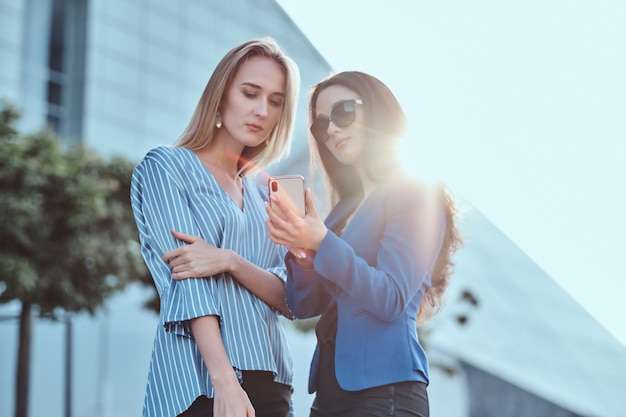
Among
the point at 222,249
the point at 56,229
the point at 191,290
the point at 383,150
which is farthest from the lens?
the point at 56,229

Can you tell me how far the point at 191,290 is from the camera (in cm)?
212

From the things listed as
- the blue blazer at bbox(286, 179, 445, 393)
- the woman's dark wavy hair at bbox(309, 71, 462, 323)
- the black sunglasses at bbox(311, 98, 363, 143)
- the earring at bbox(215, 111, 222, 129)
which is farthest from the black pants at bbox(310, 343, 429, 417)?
the earring at bbox(215, 111, 222, 129)

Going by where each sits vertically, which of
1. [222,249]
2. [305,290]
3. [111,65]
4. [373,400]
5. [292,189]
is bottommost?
A: [373,400]

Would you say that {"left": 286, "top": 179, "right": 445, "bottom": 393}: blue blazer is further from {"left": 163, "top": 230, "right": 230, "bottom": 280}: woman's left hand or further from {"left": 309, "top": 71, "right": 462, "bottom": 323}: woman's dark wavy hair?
{"left": 163, "top": 230, "right": 230, "bottom": 280}: woman's left hand

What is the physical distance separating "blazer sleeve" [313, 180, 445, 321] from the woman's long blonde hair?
0.48 m

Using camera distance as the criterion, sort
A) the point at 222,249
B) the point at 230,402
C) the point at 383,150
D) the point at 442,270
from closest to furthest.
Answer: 1. the point at 230,402
2. the point at 222,249
3. the point at 383,150
4. the point at 442,270

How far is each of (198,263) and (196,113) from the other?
0.56 m

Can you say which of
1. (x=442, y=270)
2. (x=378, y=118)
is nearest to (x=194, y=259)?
(x=378, y=118)

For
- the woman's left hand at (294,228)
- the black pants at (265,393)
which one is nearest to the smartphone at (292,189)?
the woman's left hand at (294,228)

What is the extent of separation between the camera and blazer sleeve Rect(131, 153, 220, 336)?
6.91 feet

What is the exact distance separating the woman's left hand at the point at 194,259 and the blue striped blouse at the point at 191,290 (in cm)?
3

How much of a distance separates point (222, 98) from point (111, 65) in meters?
17.8

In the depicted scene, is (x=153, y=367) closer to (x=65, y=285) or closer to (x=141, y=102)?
(x=65, y=285)

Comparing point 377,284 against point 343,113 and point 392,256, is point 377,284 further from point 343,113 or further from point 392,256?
point 343,113
